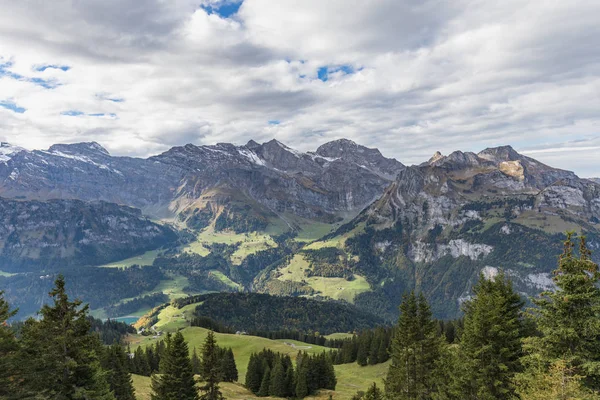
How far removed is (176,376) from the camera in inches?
1757

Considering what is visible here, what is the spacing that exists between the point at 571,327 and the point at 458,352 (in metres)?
13.9

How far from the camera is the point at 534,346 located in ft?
90.2

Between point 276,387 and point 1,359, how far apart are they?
80.0 metres

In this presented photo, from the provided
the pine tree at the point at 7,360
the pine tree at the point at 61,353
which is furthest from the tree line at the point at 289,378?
the pine tree at the point at 7,360

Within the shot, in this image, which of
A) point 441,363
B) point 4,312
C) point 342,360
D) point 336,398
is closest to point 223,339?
point 342,360

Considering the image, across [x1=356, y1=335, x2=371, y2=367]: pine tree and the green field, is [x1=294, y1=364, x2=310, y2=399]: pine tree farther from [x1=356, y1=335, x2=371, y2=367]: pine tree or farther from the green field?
[x1=356, y1=335, x2=371, y2=367]: pine tree

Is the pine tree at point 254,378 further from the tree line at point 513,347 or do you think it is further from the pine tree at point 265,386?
the tree line at point 513,347

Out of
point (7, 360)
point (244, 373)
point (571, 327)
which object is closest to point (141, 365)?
point (244, 373)

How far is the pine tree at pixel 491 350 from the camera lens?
33469mm

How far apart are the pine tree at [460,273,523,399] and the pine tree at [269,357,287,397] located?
67551 mm

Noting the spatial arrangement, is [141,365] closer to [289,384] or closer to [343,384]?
[289,384]

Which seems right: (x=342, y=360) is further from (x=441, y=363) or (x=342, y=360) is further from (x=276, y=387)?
(x=441, y=363)

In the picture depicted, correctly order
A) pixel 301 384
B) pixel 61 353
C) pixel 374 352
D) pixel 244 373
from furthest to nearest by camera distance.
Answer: pixel 244 373
pixel 374 352
pixel 301 384
pixel 61 353

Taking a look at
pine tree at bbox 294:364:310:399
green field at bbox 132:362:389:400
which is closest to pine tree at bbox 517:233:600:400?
green field at bbox 132:362:389:400
